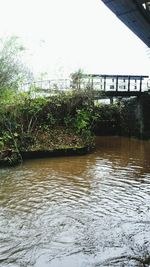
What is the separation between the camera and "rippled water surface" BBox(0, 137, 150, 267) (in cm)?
619

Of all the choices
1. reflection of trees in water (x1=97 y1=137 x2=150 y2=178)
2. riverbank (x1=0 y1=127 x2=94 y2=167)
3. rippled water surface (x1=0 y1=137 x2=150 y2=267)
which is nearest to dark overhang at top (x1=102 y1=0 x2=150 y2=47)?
rippled water surface (x1=0 y1=137 x2=150 y2=267)

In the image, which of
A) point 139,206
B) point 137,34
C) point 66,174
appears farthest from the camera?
point 66,174

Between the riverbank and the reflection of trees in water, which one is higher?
the riverbank

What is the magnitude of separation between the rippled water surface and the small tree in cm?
536

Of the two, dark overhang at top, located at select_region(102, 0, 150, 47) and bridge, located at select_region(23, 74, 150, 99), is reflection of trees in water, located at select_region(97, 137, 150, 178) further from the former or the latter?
dark overhang at top, located at select_region(102, 0, 150, 47)

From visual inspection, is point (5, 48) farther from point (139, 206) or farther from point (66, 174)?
point (139, 206)

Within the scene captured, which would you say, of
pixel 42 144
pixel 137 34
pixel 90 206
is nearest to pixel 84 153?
pixel 42 144

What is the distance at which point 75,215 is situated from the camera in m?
8.42

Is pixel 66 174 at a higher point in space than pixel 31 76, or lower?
lower

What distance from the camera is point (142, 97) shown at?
25594 millimetres

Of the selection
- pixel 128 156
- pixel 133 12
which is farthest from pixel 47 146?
pixel 133 12

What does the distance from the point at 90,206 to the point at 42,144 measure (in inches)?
364

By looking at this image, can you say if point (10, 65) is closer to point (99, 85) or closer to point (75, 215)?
point (99, 85)

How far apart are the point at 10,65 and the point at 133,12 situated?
12744 mm
